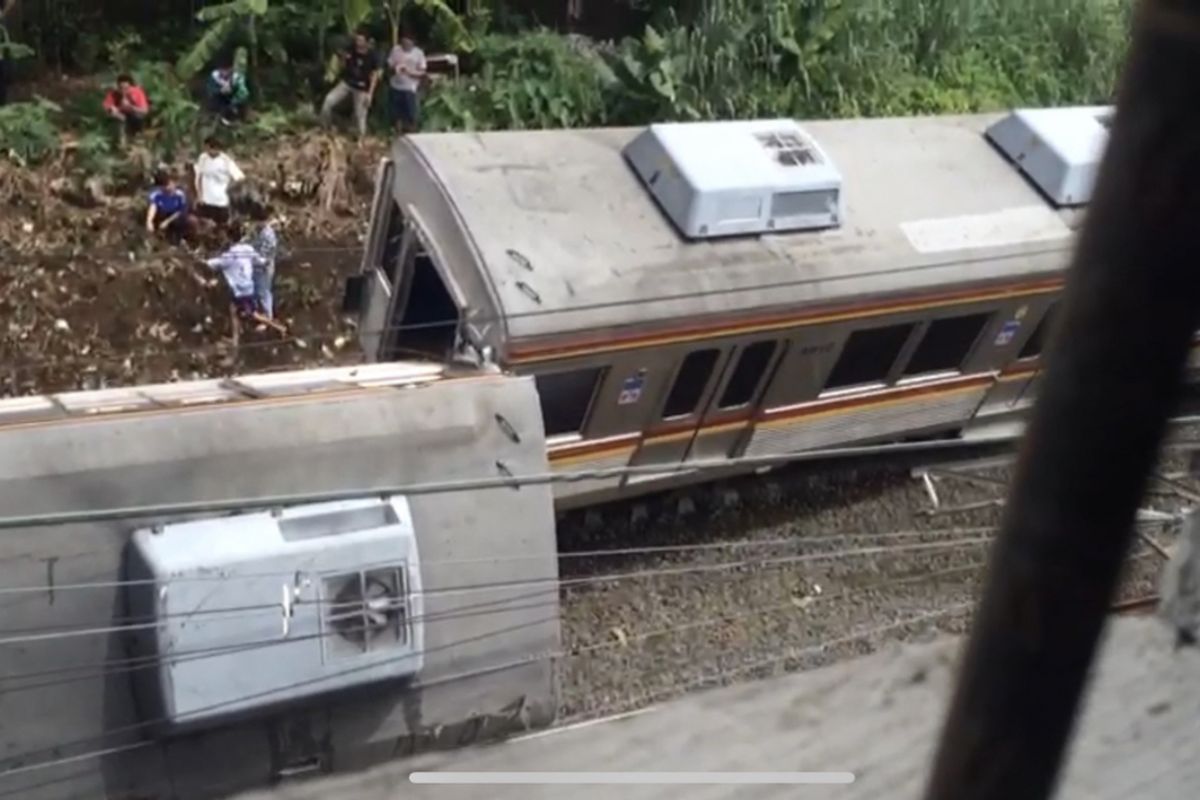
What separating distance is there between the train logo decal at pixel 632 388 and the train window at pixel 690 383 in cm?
27

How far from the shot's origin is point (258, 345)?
44.8ft

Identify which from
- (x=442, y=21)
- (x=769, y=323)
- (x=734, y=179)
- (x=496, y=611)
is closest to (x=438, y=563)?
(x=496, y=611)

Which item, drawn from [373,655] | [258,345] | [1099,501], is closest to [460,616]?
[373,655]

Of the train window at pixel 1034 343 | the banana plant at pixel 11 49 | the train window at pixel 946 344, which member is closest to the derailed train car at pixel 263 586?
the train window at pixel 946 344

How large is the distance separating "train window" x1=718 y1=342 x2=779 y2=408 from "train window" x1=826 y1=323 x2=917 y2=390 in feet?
2.14

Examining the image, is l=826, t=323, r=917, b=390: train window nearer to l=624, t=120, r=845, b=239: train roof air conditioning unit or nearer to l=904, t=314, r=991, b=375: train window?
l=904, t=314, r=991, b=375: train window

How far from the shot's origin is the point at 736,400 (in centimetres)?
1082

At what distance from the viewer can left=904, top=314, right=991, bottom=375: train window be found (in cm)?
1158

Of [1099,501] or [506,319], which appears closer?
[1099,501]

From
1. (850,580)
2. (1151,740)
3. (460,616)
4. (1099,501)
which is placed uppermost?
(1099,501)

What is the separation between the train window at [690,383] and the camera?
10.3 meters

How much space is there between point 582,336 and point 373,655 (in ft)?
8.49

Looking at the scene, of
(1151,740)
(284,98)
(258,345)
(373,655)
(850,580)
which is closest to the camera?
(1151,740)

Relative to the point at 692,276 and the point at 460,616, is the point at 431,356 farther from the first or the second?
the point at 460,616
